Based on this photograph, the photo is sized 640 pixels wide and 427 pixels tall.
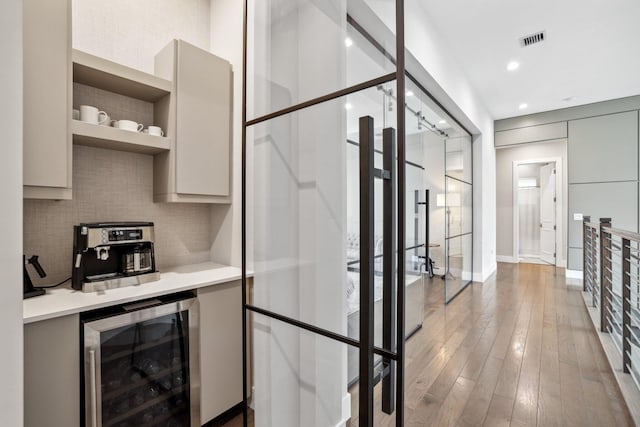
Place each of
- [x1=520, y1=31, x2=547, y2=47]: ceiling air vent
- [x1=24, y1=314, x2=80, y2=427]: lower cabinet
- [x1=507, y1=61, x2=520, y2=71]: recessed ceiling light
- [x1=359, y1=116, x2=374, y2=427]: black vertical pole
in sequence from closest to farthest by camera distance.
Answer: [x1=359, y1=116, x2=374, y2=427]: black vertical pole < [x1=24, y1=314, x2=80, y2=427]: lower cabinet < [x1=520, y1=31, x2=547, y2=47]: ceiling air vent < [x1=507, y1=61, x2=520, y2=71]: recessed ceiling light

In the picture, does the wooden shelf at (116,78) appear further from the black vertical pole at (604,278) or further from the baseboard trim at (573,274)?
the baseboard trim at (573,274)

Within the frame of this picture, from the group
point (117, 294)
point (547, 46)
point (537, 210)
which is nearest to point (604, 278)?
point (547, 46)

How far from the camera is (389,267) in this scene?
0.98m

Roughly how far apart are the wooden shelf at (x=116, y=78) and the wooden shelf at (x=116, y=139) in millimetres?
285

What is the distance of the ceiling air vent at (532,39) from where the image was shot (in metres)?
3.19

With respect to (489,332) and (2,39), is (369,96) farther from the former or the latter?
(489,332)

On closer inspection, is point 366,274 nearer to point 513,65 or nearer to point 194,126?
point 194,126

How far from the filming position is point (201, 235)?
2209 mm

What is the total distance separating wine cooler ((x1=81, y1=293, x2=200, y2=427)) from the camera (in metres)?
1.28

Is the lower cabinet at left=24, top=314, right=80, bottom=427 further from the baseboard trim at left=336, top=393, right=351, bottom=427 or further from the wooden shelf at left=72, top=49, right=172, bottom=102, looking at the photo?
the wooden shelf at left=72, top=49, right=172, bottom=102

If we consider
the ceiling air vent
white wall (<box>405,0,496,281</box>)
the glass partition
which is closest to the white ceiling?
the ceiling air vent

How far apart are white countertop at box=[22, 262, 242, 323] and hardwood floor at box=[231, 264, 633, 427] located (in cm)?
98

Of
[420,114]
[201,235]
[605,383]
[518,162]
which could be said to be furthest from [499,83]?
[201,235]

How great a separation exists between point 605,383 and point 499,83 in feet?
13.0
